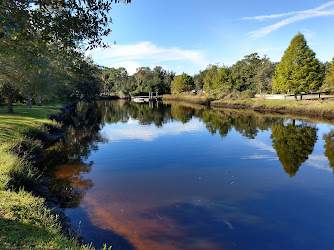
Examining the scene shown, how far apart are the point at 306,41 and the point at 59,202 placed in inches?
2002

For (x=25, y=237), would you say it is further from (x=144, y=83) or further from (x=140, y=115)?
(x=144, y=83)

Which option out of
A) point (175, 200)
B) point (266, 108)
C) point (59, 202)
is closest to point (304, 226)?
point (175, 200)

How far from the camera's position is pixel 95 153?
18156mm

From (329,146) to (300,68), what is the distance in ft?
99.8

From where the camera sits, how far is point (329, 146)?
62.7 ft

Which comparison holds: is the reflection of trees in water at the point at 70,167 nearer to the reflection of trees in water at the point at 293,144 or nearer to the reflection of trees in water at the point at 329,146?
the reflection of trees in water at the point at 293,144

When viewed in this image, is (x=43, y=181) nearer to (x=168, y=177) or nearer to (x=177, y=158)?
(x=168, y=177)

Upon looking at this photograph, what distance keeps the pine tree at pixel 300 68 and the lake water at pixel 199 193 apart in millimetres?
27429

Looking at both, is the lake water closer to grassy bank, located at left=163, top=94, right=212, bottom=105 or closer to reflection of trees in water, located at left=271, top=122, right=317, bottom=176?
reflection of trees in water, located at left=271, top=122, right=317, bottom=176

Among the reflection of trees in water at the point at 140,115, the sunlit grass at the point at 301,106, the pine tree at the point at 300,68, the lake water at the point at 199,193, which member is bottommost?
the lake water at the point at 199,193

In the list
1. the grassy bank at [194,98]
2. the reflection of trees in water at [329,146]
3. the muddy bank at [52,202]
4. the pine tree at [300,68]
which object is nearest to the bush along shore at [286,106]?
the pine tree at [300,68]

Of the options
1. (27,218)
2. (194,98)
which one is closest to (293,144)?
(27,218)

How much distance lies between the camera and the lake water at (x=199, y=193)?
25.3 ft

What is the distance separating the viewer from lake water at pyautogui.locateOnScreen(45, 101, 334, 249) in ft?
25.3
